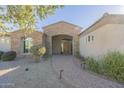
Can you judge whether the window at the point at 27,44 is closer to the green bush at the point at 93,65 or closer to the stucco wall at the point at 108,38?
the green bush at the point at 93,65

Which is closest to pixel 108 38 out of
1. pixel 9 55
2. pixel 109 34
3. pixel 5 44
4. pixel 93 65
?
pixel 109 34

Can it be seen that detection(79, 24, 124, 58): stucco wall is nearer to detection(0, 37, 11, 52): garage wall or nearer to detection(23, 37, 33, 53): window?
detection(23, 37, 33, 53): window

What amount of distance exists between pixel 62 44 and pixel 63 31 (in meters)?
0.88

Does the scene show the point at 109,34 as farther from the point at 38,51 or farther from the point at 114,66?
the point at 38,51

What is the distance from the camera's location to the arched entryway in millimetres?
10295

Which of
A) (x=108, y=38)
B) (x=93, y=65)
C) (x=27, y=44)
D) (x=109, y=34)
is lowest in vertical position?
(x=93, y=65)

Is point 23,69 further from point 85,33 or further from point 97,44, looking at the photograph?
point 85,33

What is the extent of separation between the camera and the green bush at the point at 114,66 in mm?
6752

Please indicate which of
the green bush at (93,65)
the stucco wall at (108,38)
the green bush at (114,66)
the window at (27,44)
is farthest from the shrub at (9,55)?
the stucco wall at (108,38)

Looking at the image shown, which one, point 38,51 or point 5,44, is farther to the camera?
point 38,51

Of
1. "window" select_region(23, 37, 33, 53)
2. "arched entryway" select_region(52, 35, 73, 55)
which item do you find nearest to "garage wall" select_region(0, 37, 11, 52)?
"window" select_region(23, 37, 33, 53)

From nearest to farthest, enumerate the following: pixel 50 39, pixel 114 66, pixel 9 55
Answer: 1. pixel 114 66
2. pixel 9 55
3. pixel 50 39

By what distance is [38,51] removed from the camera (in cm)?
983

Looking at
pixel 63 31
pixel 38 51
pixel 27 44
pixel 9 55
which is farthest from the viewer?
pixel 63 31
